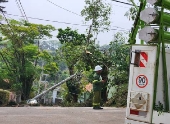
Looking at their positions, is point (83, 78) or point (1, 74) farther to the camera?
point (1, 74)

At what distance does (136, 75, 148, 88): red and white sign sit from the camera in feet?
12.3

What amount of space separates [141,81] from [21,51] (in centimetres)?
2842

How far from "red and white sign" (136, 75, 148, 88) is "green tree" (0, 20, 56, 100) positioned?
27737mm

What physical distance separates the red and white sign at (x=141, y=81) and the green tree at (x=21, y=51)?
27.7 metres

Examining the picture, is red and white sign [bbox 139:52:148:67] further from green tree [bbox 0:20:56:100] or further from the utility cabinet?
green tree [bbox 0:20:56:100]

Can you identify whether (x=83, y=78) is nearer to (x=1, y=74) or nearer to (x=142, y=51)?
(x=1, y=74)

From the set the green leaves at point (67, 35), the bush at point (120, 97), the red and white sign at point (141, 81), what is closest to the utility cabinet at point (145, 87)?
the red and white sign at point (141, 81)

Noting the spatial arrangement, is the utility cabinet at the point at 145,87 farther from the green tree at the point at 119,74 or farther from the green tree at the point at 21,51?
the green tree at the point at 21,51

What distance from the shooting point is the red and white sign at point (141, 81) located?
376 cm

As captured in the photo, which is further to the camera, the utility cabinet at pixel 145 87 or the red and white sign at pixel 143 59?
the red and white sign at pixel 143 59

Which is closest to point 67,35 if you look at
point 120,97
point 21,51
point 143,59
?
point 21,51

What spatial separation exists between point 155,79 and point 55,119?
142 inches

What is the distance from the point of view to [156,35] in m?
3.74

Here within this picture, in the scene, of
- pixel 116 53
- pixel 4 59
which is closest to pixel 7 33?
pixel 4 59
